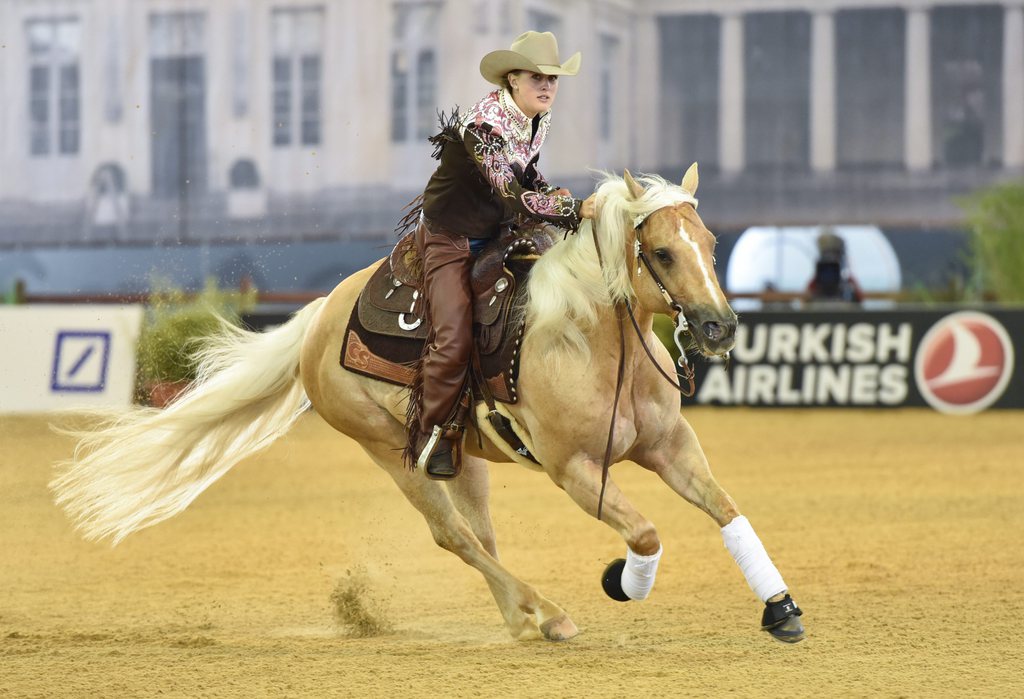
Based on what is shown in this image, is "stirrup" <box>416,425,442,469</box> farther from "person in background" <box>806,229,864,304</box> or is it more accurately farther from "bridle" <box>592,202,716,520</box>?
"person in background" <box>806,229,864,304</box>

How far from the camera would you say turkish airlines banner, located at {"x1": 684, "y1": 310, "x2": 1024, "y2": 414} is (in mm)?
13906

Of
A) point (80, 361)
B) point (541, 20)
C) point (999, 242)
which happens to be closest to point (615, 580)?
point (80, 361)

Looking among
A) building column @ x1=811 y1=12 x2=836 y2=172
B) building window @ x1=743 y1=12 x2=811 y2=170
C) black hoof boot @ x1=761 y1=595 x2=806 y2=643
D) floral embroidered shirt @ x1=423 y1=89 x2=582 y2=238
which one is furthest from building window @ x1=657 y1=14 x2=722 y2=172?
black hoof boot @ x1=761 y1=595 x2=806 y2=643

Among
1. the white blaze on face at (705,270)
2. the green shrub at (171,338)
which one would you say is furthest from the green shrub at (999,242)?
the white blaze on face at (705,270)

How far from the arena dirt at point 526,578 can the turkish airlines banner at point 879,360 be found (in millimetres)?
2628

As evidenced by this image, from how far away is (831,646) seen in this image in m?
4.88

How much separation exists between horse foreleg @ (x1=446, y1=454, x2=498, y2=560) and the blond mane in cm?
112

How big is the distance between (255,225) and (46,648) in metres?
13.4

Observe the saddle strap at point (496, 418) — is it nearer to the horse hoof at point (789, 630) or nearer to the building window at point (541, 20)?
the horse hoof at point (789, 630)

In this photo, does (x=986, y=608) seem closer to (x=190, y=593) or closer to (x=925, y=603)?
(x=925, y=603)

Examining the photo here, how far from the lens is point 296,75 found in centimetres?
1856

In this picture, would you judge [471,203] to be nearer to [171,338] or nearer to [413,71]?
[171,338]

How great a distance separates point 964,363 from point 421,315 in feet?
32.9

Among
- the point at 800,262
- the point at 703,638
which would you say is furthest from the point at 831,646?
the point at 800,262
